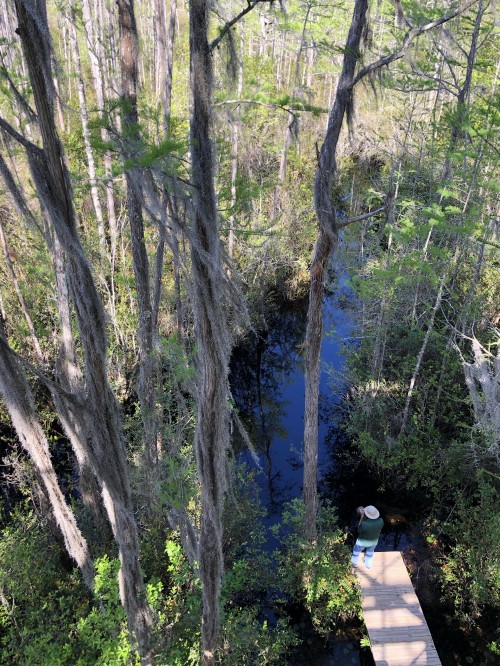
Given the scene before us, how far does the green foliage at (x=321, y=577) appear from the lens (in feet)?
21.8

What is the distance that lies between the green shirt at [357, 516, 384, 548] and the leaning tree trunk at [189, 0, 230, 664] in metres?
3.64

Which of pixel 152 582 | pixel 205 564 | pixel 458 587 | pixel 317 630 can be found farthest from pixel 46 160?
pixel 458 587

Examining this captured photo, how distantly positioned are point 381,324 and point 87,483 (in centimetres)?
617

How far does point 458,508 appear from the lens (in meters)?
8.41

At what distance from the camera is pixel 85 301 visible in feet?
9.41

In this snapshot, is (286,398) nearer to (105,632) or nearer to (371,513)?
(371,513)

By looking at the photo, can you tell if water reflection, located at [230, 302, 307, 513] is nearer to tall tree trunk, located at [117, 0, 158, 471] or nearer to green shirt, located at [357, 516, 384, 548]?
green shirt, located at [357, 516, 384, 548]

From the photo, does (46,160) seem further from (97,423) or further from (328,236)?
(328,236)

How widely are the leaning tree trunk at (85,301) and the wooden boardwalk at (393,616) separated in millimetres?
3732

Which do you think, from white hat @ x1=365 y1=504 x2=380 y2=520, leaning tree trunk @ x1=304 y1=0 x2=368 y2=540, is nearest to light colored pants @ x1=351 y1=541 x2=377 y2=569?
white hat @ x1=365 y1=504 x2=380 y2=520

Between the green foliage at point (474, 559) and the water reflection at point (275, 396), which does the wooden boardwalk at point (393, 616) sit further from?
the water reflection at point (275, 396)

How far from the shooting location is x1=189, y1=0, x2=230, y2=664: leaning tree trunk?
2.42m

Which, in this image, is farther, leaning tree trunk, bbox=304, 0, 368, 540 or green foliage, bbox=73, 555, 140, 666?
green foliage, bbox=73, 555, 140, 666

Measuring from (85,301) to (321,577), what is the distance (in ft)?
18.6
